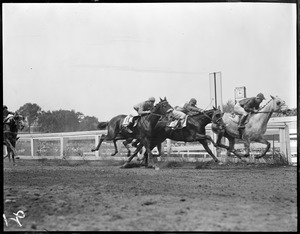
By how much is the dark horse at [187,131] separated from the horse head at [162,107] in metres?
0.39

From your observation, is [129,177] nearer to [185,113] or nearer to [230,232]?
[185,113]

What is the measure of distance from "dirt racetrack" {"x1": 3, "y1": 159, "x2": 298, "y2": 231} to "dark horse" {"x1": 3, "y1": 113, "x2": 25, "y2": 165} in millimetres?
1138

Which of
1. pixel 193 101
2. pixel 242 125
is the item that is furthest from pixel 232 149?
pixel 193 101

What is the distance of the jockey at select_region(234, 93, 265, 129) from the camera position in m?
9.50

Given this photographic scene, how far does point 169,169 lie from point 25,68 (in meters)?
4.04

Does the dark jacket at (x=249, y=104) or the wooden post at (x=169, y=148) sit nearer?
the dark jacket at (x=249, y=104)

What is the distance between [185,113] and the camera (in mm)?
10008

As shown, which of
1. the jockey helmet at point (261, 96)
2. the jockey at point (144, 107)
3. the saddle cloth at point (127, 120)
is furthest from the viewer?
the saddle cloth at point (127, 120)

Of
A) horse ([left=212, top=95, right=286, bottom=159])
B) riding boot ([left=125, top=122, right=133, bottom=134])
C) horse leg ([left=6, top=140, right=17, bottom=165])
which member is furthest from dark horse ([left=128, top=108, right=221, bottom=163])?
horse leg ([left=6, top=140, right=17, bottom=165])

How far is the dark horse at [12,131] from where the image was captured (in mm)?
9898

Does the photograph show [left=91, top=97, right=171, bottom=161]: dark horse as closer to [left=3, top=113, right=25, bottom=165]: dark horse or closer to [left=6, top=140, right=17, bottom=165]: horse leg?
[left=3, top=113, right=25, bottom=165]: dark horse

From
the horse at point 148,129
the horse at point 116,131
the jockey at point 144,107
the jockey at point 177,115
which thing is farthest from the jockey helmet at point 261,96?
the horse at point 116,131

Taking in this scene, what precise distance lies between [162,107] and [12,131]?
3923mm

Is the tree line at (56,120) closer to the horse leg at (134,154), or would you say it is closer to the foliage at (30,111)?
the foliage at (30,111)
